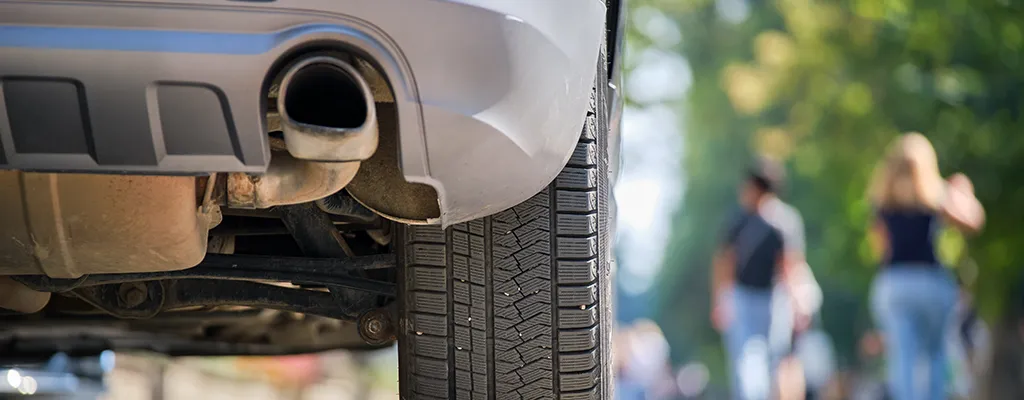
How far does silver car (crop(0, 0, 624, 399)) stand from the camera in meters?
2.34

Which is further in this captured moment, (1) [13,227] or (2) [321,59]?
(1) [13,227]

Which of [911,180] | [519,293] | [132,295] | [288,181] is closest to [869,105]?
[911,180]

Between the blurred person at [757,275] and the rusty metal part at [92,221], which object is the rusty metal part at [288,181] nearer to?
the rusty metal part at [92,221]

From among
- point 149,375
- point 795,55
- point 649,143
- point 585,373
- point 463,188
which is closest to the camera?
point 463,188

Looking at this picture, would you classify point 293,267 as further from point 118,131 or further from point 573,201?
point 118,131

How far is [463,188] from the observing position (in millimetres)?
2586

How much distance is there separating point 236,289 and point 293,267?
1.10 feet

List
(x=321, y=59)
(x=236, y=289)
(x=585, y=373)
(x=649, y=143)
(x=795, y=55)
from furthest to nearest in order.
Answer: (x=649, y=143)
(x=795, y=55)
(x=236, y=289)
(x=585, y=373)
(x=321, y=59)

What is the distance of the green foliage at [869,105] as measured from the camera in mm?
15953

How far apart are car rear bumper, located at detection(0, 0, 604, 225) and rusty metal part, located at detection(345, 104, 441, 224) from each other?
0.71 feet

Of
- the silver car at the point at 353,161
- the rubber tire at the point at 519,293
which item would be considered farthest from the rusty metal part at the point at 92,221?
the rubber tire at the point at 519,293

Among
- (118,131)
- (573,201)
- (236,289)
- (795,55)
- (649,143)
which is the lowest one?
(649,143)

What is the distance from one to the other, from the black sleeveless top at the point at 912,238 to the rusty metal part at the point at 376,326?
15.4 feet

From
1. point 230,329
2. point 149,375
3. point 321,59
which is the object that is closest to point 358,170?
point 321,59
